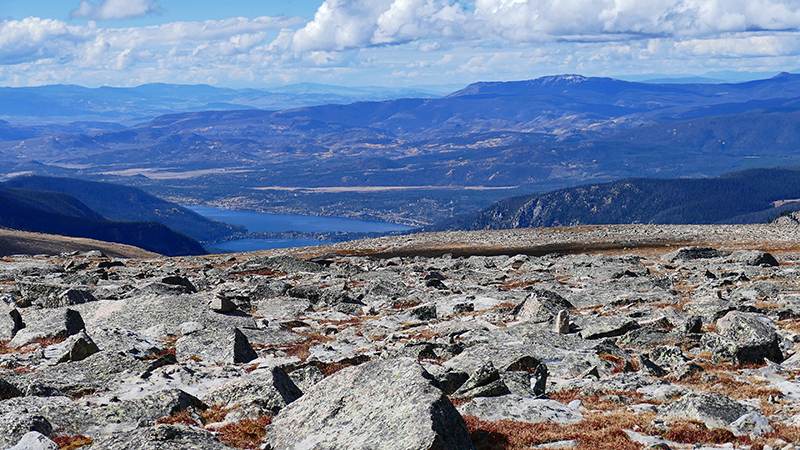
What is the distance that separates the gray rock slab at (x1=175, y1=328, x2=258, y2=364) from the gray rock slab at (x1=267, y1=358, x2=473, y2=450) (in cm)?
782

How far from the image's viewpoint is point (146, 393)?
16.6 m

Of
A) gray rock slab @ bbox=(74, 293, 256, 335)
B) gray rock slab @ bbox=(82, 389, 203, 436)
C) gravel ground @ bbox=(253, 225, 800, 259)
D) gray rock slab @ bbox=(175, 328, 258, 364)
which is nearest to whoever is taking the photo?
gray rock slab @ bbox=(82, 389, 203, 436)

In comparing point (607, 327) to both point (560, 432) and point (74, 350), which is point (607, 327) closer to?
point (560, 432)

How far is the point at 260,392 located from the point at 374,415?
442 cm

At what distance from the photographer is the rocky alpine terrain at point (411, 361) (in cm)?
1258

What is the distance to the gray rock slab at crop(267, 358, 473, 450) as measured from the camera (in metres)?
11.1

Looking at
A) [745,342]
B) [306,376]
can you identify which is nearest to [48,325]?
[306,376]

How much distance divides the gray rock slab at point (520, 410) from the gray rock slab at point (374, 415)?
2.39 meters

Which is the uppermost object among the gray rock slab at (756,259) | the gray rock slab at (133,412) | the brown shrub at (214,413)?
the gray rock slab at (133,412)

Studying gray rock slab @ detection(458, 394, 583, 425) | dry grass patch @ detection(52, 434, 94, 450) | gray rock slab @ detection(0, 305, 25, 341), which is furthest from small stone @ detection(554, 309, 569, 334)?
gray rock slab @ detection(0, 305, 25, 341)

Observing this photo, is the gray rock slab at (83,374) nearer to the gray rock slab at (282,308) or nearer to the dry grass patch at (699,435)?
the gray rock slab at (282,308)

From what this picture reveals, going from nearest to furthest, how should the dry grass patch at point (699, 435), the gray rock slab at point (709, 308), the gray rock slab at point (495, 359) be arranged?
1. the dry grass patch at point (699, 435)
2. the gray rock slab at point (495, 359)
3. the gray rock slab at point (709, 308)

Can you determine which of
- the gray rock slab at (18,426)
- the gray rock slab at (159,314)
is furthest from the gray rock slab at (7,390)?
the gray rock slab at (159,314)

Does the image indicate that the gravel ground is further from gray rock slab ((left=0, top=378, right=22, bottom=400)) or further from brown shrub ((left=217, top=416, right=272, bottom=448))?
gray rock slab ((left=0, top=378, right=22, bottom=400))
